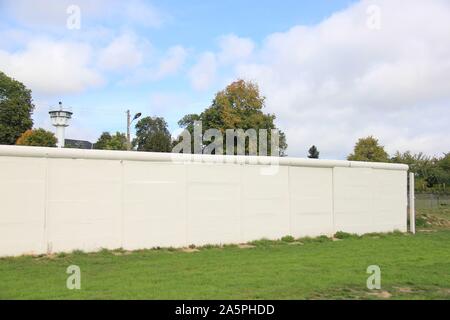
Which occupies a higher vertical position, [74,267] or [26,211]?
[26,211]

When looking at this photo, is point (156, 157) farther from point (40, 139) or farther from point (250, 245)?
point (40, 139)

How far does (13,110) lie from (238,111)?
34550mm

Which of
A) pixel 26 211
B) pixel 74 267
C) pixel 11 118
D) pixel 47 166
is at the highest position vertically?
pixel 11 118

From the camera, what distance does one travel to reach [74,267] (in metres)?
12.5

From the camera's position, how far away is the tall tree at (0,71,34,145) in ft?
219

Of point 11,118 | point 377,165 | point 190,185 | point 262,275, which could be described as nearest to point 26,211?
point 190,185

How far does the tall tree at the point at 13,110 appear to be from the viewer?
2630 inches

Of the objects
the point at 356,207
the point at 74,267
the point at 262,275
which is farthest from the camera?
the point at 356,207

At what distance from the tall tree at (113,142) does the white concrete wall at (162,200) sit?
48.2 meters

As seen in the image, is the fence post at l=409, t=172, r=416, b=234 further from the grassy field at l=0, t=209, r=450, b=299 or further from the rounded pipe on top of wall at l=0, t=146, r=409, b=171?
the grassy field at l=0, t=209, r=450, b=299

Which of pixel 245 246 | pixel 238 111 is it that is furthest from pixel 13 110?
pixel 245 246

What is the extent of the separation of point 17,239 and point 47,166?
88.2 inches

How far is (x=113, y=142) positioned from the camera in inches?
2638
